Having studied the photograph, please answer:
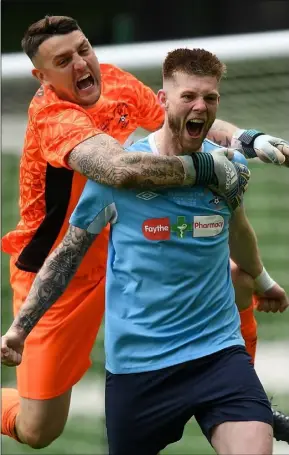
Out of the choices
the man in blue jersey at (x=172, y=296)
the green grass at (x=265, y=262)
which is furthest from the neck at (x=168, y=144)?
the green grass at (x=265, y=262)

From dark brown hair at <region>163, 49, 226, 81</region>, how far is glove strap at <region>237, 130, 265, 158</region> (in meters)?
0.44

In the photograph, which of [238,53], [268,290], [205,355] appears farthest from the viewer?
[238,53]

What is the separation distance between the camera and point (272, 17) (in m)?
11.4

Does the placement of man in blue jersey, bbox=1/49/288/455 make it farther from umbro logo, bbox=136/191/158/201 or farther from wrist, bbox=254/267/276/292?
wrist, bbox=254/267/276/292

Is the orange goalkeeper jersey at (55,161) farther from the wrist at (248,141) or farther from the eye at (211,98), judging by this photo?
the eye at (211,98)

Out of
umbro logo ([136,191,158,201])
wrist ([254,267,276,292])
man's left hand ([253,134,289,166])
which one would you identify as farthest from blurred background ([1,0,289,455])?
umbro logo ([136,191,158,201])

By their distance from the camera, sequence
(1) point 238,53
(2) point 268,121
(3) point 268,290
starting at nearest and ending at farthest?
1. (3) point 268,290
2. (1) point 238,53
3. (2) point 268,121

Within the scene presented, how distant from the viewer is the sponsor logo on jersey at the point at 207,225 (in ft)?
13.4

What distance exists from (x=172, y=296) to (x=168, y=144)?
50cm

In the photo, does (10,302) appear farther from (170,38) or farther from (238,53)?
(170,38)

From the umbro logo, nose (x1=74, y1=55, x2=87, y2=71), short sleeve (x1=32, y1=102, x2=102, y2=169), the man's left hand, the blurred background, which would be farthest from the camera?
Result: the blurred background

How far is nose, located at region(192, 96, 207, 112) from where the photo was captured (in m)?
4.01

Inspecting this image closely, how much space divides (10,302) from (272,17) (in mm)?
5058

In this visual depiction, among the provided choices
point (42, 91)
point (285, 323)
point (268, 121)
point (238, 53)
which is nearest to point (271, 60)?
point (238, 53)
